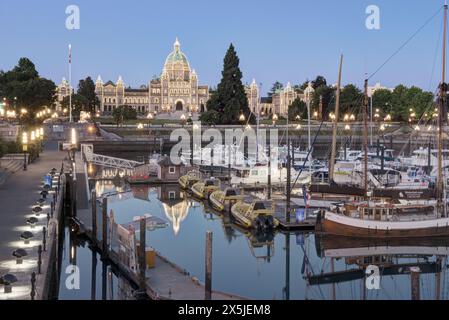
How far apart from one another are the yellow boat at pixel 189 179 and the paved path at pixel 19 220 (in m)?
10.3

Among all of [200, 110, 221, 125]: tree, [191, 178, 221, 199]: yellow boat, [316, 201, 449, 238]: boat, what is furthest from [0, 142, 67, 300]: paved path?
[200, 110, 221, 125]: tree

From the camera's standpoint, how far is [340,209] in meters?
36.6

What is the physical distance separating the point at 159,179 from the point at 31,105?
49.9m

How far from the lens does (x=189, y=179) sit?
55062 mm

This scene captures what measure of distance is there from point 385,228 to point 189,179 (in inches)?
920

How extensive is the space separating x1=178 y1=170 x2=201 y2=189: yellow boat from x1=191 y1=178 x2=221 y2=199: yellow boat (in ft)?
7.89

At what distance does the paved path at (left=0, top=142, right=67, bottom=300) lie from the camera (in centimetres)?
2047

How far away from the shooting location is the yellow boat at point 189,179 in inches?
2158

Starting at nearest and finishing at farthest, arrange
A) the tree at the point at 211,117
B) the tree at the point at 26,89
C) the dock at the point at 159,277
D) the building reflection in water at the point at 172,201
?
the dock at the point at 159,277, the building reflection in water at the point at 172,201, the tree at the point at 26,89, the tree at the point at 211,117

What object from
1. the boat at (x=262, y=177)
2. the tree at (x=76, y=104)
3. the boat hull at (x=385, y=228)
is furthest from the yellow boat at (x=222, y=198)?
the tree at (x=76, y=104)

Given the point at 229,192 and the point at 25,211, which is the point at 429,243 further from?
the point at 25,211

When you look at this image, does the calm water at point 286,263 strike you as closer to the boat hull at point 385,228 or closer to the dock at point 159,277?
the dock at point 159,277

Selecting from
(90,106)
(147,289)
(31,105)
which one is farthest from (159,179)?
(90,106)

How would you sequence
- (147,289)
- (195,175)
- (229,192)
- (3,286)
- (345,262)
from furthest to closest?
(195,175) → (229,192) → (345,262) → (147,289) → (3,286)
